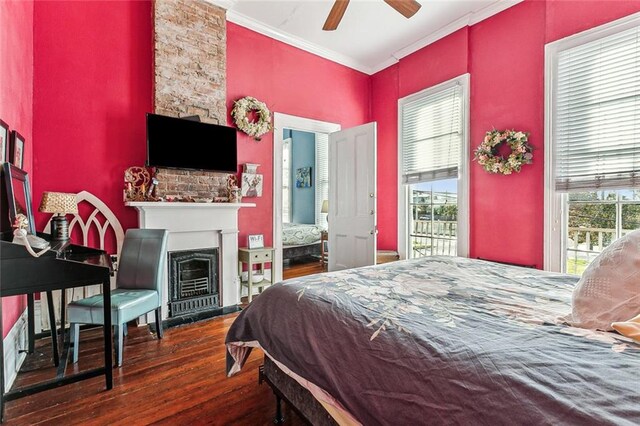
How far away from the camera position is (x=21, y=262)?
1.62 m

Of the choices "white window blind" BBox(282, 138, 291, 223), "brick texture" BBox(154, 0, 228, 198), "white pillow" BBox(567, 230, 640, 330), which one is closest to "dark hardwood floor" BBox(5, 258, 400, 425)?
"white pillow" BBox(567, 230, 640, 330)

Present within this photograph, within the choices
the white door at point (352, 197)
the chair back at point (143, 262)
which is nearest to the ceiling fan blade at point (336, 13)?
the white door at point (352, 197)

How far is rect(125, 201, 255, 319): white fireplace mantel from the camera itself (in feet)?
9.90

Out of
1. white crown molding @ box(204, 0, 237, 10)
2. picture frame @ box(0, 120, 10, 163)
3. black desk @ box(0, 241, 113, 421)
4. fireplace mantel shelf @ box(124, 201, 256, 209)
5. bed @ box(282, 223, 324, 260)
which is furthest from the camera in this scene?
bed @ box(282, 223, 324, 260)

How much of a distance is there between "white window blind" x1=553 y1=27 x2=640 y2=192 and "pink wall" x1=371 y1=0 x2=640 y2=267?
174 mm

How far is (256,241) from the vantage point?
150 inches

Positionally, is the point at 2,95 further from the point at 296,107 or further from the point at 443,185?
the point at 443,185

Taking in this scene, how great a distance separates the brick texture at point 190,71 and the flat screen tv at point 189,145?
0.50 ft

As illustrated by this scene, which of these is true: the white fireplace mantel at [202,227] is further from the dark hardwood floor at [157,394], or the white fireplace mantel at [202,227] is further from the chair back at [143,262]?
the dark hardwood floor at [157,394]

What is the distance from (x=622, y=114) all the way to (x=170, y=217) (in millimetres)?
4209

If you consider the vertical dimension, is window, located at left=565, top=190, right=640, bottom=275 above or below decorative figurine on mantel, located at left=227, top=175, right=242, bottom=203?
below

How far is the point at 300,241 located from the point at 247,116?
9.02 feet

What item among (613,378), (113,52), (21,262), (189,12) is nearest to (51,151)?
(113,52)

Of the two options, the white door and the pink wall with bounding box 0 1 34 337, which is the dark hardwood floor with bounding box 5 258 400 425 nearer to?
the pink wall with bounding box 0 1 34 337
